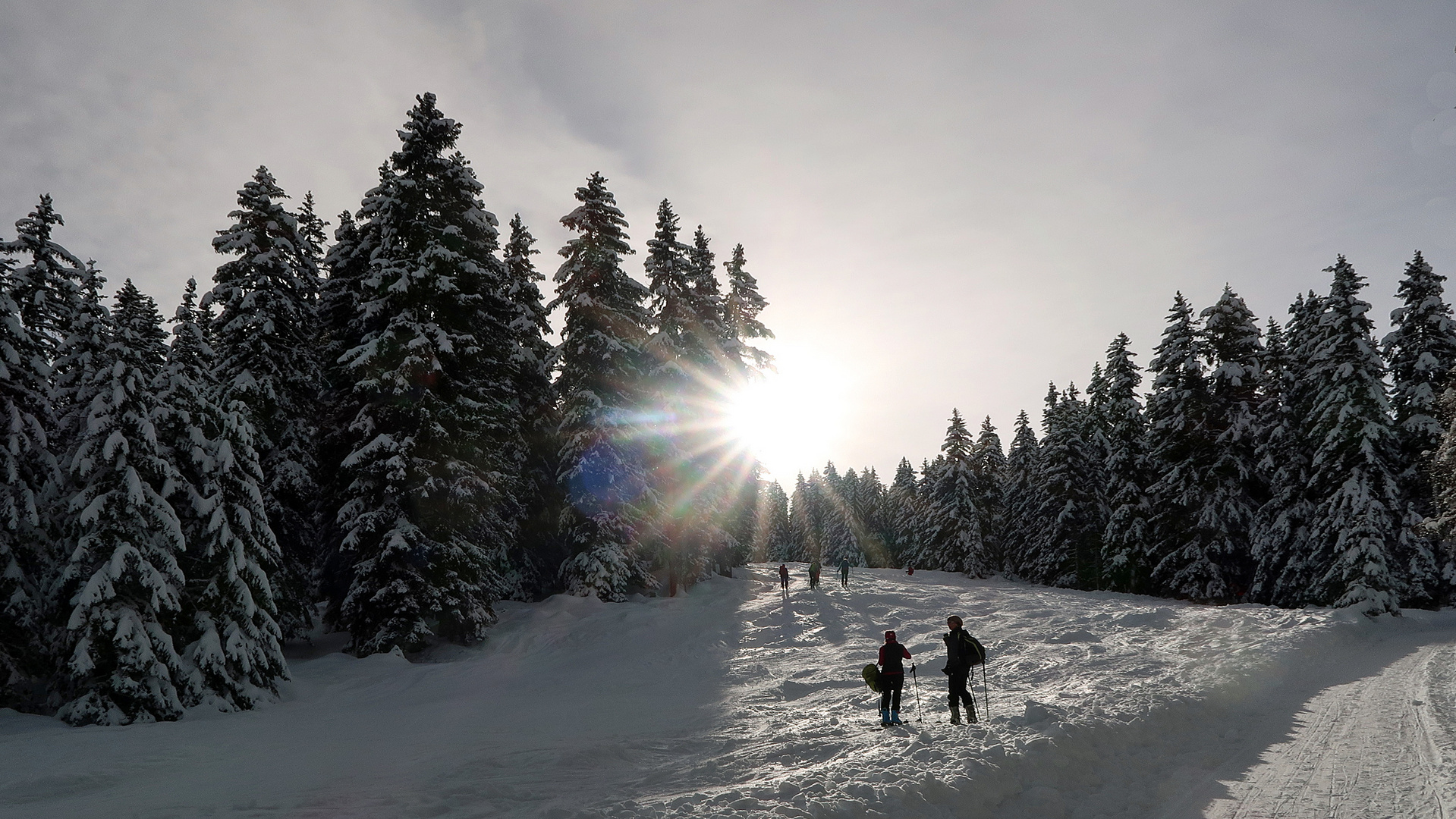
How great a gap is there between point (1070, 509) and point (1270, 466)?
1441 centimetres

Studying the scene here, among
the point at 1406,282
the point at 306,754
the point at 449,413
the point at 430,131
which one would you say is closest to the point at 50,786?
the point at 306,754

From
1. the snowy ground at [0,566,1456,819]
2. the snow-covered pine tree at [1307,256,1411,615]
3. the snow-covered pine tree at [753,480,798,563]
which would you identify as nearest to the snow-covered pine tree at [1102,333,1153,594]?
the snow-covered pine tree at [1307,256,1411,615]

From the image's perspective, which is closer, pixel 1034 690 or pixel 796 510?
pixel 1034 690

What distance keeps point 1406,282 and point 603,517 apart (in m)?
33.1

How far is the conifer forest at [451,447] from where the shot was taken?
48.1 feet

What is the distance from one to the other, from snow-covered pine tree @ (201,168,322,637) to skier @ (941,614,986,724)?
59.8 feet

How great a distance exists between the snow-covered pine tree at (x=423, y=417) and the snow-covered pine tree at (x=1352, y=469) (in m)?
28.8

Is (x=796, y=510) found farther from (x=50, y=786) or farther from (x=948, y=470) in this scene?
(x=50, y=786)

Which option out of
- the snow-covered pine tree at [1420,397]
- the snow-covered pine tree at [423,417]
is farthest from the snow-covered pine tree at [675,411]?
the snow-covered pine tree at [1420,397]

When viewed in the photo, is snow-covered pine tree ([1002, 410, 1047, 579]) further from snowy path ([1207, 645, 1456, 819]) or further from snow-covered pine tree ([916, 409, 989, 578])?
snowy path ([1207, 645, 1456, 819])

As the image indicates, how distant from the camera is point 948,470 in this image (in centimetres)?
5766

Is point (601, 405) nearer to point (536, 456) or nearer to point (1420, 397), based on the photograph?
point (536, 456)

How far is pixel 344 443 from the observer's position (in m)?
22.4

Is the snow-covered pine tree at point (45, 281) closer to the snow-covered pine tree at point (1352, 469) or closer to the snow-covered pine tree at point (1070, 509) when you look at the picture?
the snow-covered pine tree at point (1352, 469)
